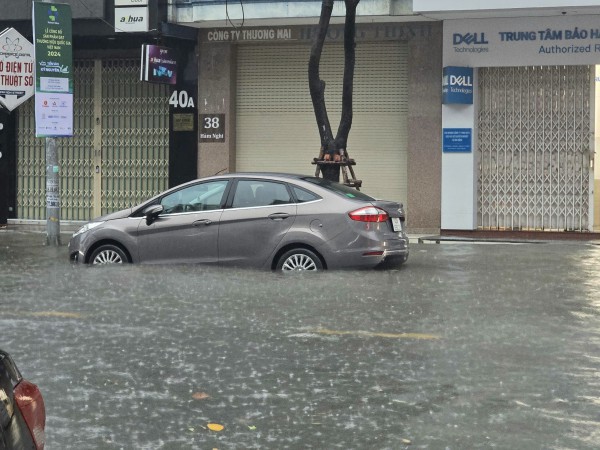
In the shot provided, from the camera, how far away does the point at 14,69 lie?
82.7 feet

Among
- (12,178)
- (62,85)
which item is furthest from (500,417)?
(12,178)

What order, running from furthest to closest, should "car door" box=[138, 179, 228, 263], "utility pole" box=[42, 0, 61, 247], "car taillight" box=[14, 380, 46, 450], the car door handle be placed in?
"utility pole" box=[42, 0, 61, 247]
"car door" box=[138, 179, 228, 263]
the car door handle
"car taillight" box=[14, 380, 46, 450]

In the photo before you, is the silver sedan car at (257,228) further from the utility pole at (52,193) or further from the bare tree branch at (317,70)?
the bare tree branch at (317,70)

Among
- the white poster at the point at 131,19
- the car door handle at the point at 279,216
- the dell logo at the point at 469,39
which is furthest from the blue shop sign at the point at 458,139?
the car door handle at the point at 279,216

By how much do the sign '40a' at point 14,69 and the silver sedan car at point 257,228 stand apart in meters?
10.2

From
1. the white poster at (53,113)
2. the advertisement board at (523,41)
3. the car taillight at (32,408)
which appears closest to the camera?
the car taillight at (32,408)

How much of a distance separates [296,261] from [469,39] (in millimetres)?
10271

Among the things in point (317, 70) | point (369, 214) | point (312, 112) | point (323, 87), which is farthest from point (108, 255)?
point (312, 112)

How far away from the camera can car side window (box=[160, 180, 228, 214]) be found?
49.8 ft

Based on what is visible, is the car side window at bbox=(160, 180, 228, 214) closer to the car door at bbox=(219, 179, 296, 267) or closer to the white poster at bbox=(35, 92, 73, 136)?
the car door at bbox=(219, 179, 296, 267)

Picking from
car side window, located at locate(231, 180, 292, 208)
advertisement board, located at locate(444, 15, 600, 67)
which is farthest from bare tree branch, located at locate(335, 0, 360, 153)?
car side window, located at locate(231, 180, 292, 208)

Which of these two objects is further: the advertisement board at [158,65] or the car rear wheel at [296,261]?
the advertisement board at [158,65]

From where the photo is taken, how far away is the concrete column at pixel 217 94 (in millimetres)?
25328

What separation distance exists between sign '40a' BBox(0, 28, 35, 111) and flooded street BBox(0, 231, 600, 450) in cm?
1092
